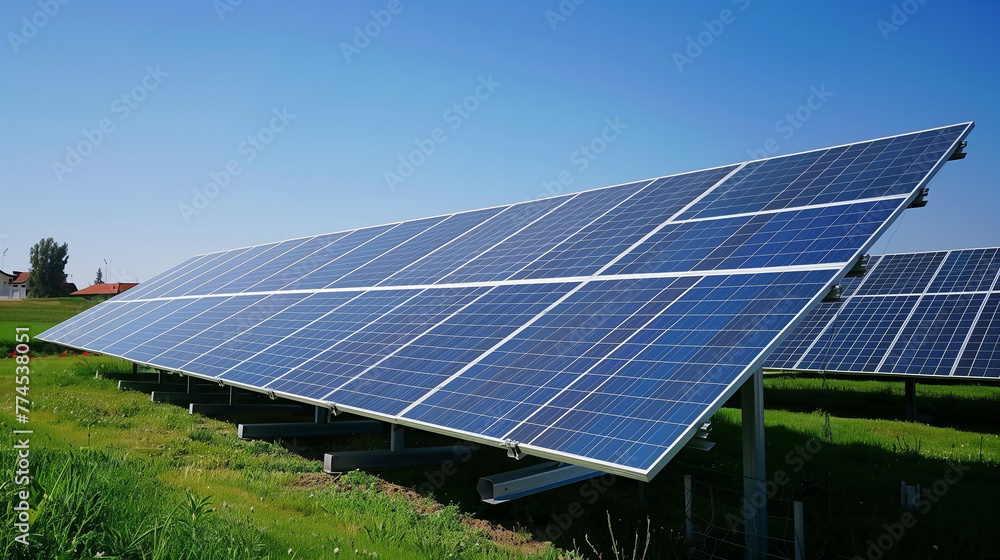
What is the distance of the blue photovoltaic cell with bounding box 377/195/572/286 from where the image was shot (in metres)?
15.1

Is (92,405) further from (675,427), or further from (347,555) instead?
(675,427)

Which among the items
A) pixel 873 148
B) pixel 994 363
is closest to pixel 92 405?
pixel 873 148

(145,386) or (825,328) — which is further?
(825,328)

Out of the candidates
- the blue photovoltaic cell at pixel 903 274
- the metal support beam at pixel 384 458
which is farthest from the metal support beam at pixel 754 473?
the blue photovoltaic cell at pixel 903 274

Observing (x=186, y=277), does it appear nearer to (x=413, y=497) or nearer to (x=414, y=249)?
(x=414, y=249)

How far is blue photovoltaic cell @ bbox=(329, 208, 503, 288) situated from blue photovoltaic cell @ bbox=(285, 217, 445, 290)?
0.23 m

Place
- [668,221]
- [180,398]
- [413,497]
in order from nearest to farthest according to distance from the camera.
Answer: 1. [413,497]
2. [668,221]
3. [180,398]

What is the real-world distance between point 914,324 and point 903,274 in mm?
4684

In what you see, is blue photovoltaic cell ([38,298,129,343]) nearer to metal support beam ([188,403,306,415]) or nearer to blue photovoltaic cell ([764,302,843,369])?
metal support beam ([188,403,306,415])

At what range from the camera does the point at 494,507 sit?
10195 millimetres

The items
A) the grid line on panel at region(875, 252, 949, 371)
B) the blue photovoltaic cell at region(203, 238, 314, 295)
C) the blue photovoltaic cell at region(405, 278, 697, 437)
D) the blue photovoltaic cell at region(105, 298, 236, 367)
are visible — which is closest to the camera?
the blue photovoltaic cell at region(405, 278, 697, 437)

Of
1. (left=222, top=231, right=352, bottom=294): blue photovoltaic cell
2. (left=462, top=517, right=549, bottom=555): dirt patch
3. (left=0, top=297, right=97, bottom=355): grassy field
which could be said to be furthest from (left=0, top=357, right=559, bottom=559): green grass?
(left=0, top=297, right=97, bottom=355): grassy field

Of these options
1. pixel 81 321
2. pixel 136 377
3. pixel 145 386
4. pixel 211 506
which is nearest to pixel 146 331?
pixel 145 386

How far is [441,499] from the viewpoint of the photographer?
10.2 meters
